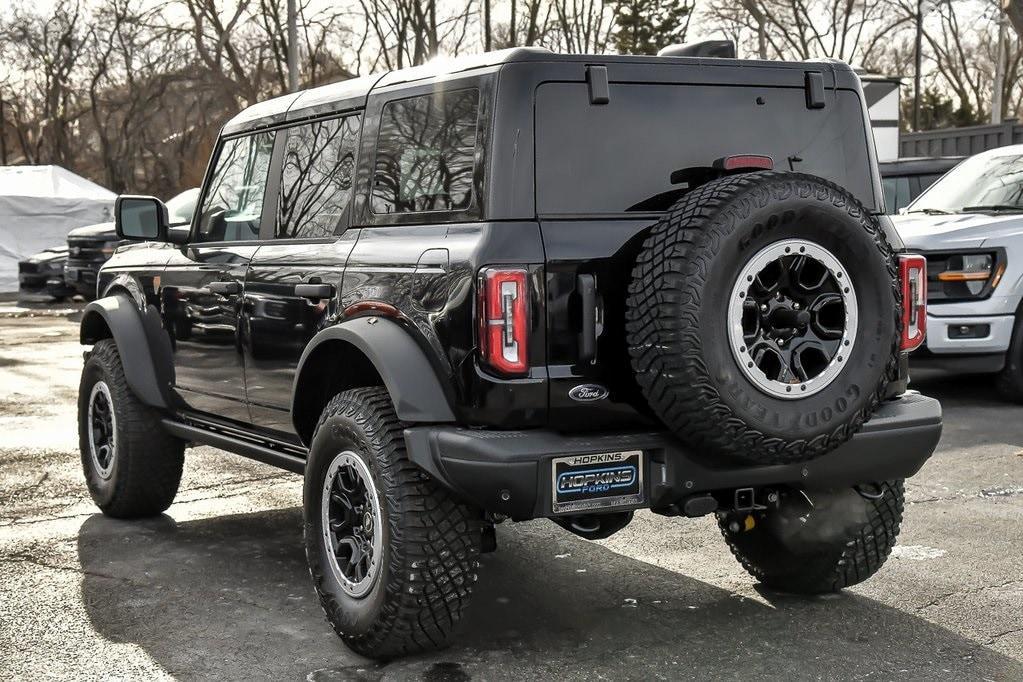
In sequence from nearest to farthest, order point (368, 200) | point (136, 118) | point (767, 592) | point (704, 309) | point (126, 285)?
1. point (704, 309)
2. point (368, 200)
3. point (767, 592)
4. point (126, 285)
5. point (136, 118)

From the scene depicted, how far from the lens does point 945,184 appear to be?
34.3ft

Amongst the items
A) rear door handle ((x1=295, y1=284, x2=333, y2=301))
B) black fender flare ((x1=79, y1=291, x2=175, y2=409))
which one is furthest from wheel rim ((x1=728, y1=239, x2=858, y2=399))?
black fender flare ((x1=79, y1=291, x2=175, y2=409))

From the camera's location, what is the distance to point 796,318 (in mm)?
3850

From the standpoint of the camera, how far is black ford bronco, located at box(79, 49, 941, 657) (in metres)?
3.77

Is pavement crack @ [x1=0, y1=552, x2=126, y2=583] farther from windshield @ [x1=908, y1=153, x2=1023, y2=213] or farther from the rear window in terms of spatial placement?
windshield @ [x1=908, y1=153, x2=1023, y2=213]

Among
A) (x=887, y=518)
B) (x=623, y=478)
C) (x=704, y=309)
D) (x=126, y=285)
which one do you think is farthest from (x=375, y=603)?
(x=126, y=285)

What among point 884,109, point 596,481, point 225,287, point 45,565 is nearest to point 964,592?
point 596,481

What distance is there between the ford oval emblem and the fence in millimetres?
17528

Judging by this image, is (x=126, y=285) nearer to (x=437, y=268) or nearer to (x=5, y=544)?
(x=5, y=544)

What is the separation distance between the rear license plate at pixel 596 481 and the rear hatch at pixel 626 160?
0.14 metres

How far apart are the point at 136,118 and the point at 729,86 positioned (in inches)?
1624

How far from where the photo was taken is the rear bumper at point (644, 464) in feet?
12.3

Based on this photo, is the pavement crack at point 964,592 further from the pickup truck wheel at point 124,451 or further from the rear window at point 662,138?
the pickup truck wheel at point 124,451

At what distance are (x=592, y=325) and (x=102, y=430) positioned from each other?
3.43 m
